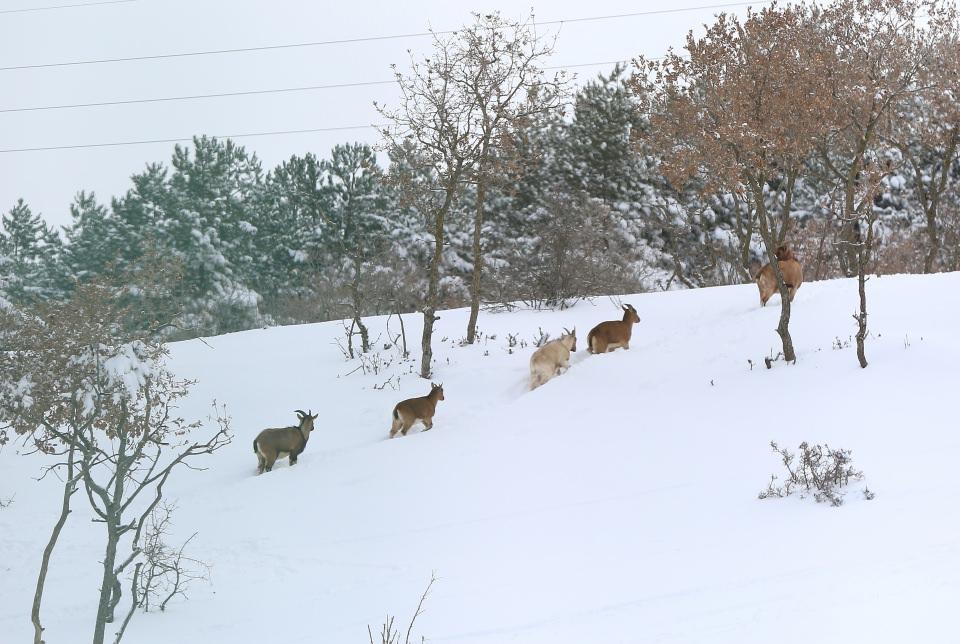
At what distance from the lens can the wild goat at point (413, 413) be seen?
13336 mm

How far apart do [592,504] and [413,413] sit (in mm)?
4378

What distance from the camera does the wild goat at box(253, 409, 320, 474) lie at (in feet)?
41.8

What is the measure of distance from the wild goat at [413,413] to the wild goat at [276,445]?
154 cm

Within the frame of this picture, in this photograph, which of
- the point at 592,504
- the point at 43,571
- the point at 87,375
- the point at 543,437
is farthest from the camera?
the point at 543,437

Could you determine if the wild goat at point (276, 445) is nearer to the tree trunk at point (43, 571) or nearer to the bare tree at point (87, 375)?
the bare tree at point (87, 375)

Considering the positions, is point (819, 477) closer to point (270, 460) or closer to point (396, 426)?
point (396, 426)

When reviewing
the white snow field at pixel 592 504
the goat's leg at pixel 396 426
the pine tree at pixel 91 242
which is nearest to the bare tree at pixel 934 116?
the white snow field at pixel 592 504

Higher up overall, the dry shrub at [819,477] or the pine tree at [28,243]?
the pine tree at [28,243]

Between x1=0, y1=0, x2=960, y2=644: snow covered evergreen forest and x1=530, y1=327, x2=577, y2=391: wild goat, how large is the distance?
0.06m

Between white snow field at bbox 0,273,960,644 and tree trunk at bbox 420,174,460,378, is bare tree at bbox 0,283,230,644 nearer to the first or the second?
white snow field at bbox 0,273,960,644

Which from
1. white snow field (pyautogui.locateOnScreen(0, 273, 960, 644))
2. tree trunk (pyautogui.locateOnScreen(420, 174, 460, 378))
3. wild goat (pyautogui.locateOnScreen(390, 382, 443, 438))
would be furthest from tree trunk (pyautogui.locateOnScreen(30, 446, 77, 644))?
tree trunk (pyautogui.locateOnScreen(420, 174, 460, 378))

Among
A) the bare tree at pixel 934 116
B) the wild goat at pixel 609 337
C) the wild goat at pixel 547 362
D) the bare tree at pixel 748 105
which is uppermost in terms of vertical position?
the bare tree at pixel 934 116

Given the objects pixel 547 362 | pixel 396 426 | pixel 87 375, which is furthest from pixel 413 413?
pixel 87 375

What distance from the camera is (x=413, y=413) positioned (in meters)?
13.4
